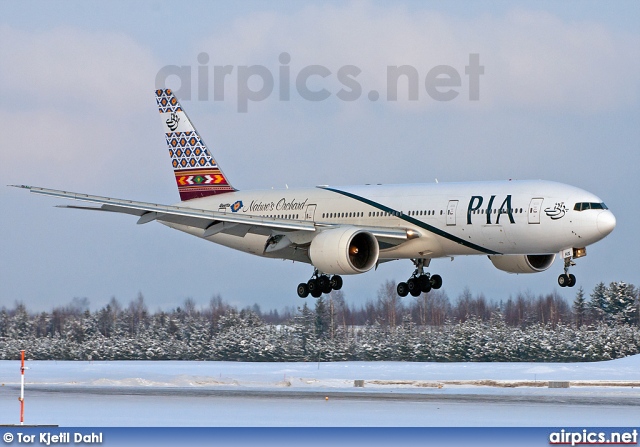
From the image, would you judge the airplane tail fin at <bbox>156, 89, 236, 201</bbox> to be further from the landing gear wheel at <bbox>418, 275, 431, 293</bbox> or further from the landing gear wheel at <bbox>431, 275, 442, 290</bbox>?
the landing gear wheel at <bbox>431, 275, 442, 290</bbox>

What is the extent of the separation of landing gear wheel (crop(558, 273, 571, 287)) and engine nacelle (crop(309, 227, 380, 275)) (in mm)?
8255

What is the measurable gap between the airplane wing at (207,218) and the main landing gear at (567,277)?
718cm

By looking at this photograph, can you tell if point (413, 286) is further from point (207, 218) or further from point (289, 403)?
point (289, 403)

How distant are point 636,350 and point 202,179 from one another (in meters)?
51.6

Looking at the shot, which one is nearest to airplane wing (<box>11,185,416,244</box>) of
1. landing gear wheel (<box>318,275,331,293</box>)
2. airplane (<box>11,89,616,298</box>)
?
airplane (<box>11,89,616,298</box>)

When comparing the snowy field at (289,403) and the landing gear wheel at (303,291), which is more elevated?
the landing gear wheel at (303,291)

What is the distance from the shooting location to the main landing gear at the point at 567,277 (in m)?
49.6

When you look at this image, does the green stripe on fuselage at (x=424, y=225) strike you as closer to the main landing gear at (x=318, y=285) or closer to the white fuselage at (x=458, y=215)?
the white fuselage at (x=458, y=215)

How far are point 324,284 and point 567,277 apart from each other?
11.9 m

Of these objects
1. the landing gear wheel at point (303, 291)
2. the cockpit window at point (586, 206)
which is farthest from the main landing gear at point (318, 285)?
the cockpit window at point (586, 206)

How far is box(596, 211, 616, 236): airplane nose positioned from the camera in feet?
159

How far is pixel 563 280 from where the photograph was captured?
49875 millimetres

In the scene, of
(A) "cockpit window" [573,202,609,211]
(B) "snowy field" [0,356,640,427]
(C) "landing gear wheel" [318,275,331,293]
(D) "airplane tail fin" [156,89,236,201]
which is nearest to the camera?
(B) "snowy field" [0,356,640,427]

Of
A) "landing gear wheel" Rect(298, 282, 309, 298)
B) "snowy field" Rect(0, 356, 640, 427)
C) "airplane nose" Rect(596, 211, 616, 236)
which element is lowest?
"snowy field" Rect(0, 356, 640, 427)
